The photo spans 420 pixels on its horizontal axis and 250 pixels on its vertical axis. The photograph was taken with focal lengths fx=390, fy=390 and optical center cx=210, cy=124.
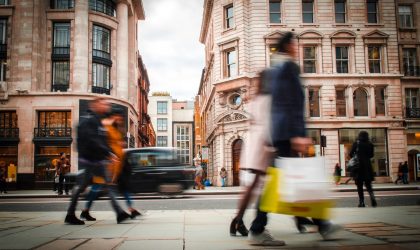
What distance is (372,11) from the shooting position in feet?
104

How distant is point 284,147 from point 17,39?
3115cm

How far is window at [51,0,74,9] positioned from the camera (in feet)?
104

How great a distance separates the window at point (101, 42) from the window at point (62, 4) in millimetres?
2488

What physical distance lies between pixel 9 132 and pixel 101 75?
328 inches

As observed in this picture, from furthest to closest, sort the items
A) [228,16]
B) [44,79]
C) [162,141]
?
[162,141]
[228,16]
[44,79]

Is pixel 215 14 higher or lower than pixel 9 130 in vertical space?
higher

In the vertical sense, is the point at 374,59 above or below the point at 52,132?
above

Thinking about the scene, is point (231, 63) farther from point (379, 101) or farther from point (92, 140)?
point (92, 140)

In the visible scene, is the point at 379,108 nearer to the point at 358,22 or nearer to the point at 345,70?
the point at 345,70

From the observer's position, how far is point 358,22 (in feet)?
102

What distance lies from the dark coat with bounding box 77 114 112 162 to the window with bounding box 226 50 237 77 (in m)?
25.8

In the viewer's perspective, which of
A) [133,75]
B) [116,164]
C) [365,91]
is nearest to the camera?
[116,164]

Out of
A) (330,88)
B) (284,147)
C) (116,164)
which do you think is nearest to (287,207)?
(284,147)

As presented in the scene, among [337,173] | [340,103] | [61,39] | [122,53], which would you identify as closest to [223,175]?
[337,173]
